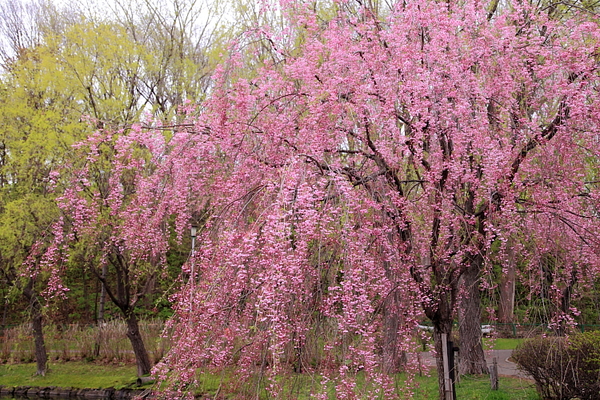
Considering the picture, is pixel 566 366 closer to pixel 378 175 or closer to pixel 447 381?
pixel 447 381

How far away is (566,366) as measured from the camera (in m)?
5.69

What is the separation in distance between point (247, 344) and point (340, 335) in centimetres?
60

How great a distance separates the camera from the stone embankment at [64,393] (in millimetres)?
10758

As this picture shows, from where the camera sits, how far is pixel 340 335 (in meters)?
3.45

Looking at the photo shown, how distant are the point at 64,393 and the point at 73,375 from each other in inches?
32.5

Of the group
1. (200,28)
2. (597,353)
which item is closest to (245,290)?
(597,353)

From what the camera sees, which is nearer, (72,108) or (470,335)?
(470,335)

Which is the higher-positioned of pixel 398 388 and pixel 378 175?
pixel 378 175

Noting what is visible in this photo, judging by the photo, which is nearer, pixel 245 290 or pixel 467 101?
pixel 245 290

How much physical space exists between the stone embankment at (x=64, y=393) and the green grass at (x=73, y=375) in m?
0.13

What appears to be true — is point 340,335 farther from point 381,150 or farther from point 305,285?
point 381,150

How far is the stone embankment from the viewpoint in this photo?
35.3 feet

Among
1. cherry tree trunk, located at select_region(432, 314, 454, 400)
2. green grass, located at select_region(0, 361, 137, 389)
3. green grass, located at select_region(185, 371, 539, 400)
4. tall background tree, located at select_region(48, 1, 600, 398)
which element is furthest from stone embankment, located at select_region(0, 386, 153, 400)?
cherry tree trunk, located at select_region(432, 314, 454, 400)

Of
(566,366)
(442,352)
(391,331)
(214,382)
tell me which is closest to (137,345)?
(214,382)
